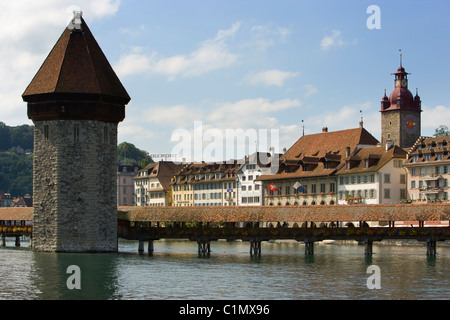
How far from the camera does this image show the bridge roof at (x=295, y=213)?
5112 cm

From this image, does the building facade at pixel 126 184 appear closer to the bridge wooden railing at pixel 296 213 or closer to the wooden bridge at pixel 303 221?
the bridge wooden railing at pixel 296 213

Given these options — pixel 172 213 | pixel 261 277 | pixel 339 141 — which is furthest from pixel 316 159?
pixel 261 277

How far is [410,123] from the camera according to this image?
9469cm

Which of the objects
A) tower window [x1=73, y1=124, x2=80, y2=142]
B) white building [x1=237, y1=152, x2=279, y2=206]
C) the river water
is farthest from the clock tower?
tower window [x1=73, y1=124, x2=80, y2=142]

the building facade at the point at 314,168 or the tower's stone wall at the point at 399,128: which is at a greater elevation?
the tower's stone wall at the point at 399,128

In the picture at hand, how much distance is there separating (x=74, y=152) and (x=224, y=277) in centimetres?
1680

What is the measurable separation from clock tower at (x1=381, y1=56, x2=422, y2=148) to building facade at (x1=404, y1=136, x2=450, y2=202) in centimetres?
1579

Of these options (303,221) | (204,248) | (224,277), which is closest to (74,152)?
(204,248)

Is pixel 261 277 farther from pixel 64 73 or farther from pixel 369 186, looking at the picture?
pixel 369 186

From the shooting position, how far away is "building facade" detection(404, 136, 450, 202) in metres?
74.0

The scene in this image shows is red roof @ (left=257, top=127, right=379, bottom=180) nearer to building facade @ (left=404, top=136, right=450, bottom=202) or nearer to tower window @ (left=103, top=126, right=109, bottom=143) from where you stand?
building facade @ (left=404, top=136, right=450, bottom=202)

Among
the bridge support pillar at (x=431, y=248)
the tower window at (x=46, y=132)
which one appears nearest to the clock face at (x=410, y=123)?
the bridge support pillar at (x=431, y=248)

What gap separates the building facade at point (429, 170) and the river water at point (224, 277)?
2179 centimetres

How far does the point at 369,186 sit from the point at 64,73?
1424 inches
